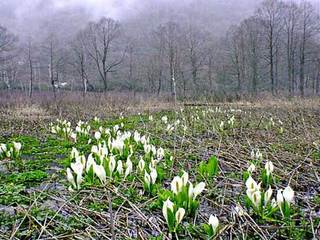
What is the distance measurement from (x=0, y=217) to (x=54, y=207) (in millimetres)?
452

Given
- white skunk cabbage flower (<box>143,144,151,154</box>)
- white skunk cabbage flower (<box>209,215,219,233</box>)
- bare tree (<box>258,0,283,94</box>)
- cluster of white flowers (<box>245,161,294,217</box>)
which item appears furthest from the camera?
bare tree (<box>258,0,283,94</box>)

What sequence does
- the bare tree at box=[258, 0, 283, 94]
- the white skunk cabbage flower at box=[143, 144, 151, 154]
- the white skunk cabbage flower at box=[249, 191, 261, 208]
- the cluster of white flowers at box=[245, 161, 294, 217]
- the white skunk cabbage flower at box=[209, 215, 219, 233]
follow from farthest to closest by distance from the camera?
1. the bare tree at box=[258, 0, 283, 94]
2. the white skunk cabbage flower at box=[143, 144, 151, 154]
3. the white skunk cabbage flower at box=[249, 191, 261, 208]
4. the cluster of white flowers at box=[245, 161, 294, 217]
5. the white skunk cabbage flower at box=[209, 215, 219, 233]

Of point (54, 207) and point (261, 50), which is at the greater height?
point (261, 50)

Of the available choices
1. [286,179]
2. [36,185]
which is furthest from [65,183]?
[286,179]

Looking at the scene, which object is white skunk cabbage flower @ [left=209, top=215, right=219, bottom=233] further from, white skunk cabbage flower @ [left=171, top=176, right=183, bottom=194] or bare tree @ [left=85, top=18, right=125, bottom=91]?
bare tree @ [left=85, top=18, right=125, bottom=91]

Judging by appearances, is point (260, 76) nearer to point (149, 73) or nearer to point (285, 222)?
point (149, 73)

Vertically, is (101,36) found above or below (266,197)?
above

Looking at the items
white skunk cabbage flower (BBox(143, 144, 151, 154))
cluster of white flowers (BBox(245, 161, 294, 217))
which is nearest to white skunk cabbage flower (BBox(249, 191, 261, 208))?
cluster of white flowers (BBox(245, 161, 294, 217))

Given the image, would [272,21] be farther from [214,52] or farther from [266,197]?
[266,197]

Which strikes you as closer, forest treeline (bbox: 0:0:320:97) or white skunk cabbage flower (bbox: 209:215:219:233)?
white skunk cabbage flower (bbox: 209:215:219:233)

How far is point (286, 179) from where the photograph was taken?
3.59 meters

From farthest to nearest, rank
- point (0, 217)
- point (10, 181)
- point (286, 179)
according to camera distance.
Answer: point (10, 181)
point (286, 179)
point (0, 217)

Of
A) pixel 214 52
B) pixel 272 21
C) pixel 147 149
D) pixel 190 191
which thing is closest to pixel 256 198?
pixel 190 191

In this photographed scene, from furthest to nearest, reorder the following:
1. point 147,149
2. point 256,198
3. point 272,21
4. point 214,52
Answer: point 214,52
point 272,21
point 147,149
point 256,198
